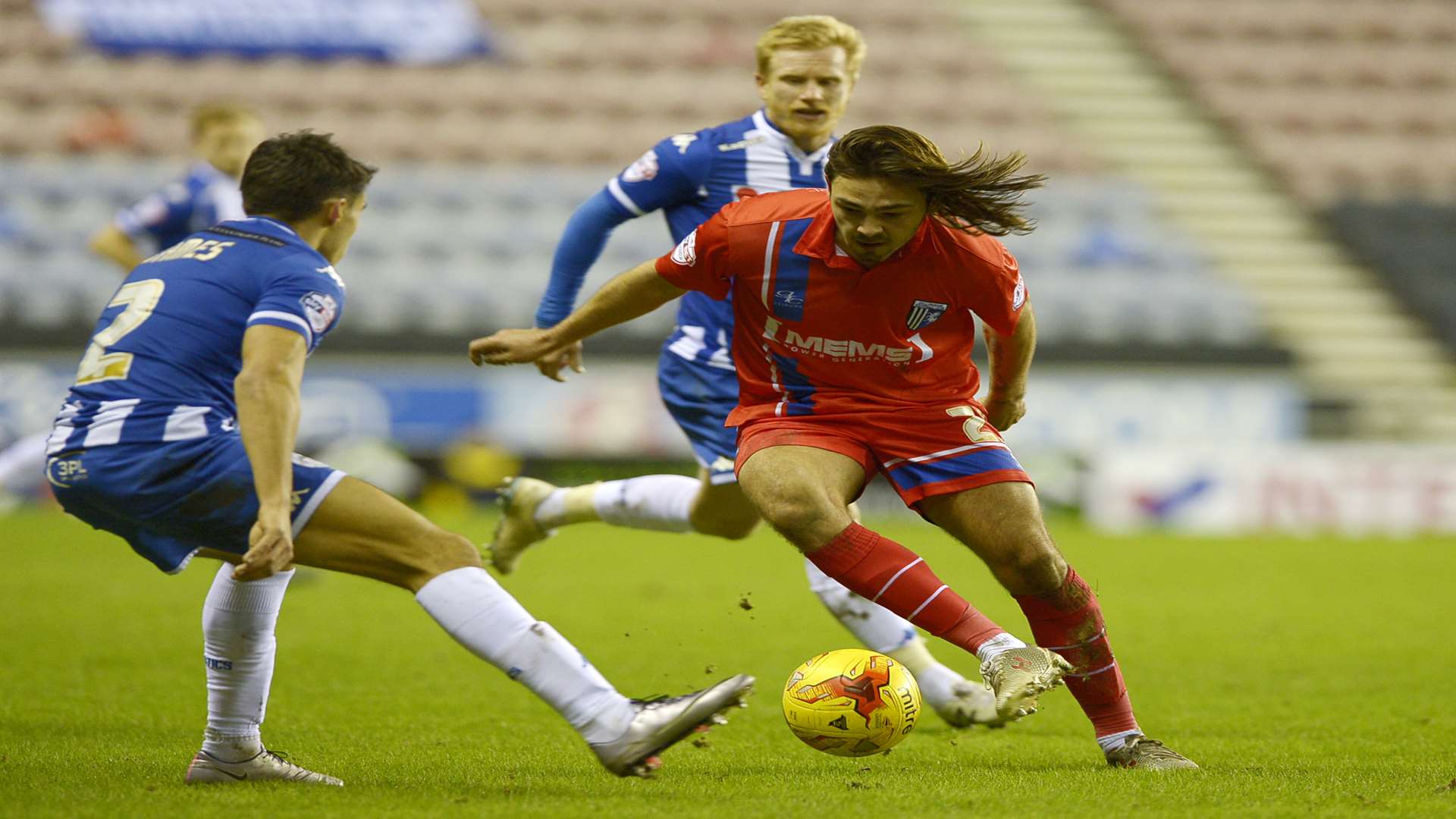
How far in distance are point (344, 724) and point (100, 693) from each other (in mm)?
1162

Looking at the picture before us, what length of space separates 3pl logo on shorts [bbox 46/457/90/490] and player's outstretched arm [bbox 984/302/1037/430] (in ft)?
7.68

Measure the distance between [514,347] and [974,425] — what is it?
1.27m

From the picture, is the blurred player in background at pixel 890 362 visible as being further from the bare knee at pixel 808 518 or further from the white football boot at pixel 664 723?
the white football boot at pixel 664 723

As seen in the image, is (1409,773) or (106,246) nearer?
(1409,773)

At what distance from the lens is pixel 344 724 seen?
16.7 feet

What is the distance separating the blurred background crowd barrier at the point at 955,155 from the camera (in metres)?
15.5

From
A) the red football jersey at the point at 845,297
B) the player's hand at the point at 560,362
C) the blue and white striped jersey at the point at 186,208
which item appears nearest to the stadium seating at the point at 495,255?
the blue and white striped jersey at the point at 186,208

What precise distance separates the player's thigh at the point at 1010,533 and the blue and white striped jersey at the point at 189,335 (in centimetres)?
166

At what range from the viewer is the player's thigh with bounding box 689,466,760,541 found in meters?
5.44

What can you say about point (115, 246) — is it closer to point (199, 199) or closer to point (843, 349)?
point (199, 199)

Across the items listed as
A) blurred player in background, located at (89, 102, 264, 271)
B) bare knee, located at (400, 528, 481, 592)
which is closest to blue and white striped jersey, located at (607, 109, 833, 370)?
bare knee, located at (400, 528, 481, 592)

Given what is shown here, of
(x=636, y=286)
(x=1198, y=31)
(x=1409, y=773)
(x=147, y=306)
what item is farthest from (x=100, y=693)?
(x=1198, y=31)

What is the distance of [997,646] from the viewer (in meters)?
3.86

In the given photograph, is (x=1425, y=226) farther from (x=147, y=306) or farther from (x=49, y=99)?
(x=147, y=306)
